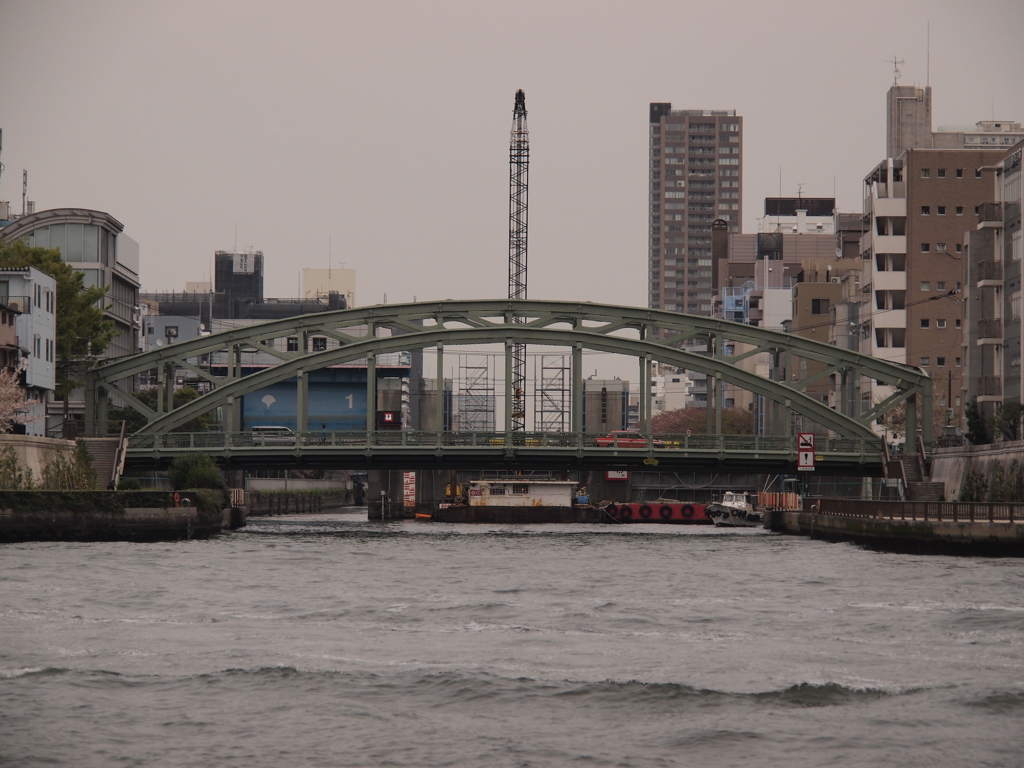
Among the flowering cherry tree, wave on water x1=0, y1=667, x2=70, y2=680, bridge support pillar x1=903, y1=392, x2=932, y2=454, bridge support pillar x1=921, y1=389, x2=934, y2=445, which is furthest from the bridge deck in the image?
wave on water x1=0, y1=667, x2=70, y2=680

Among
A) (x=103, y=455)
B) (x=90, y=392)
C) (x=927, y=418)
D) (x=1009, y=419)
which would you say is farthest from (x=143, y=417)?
(x=1009, y=419)

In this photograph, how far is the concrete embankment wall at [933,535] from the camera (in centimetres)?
4766

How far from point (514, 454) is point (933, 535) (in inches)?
1074

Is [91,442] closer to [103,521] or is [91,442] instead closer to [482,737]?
[103,521]

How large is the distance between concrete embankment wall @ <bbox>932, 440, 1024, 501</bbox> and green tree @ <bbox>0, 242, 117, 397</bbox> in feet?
142

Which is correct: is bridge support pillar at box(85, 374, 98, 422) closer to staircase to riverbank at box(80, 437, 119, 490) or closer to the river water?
staircase to riverbank at box(80, 437, 119, 490)

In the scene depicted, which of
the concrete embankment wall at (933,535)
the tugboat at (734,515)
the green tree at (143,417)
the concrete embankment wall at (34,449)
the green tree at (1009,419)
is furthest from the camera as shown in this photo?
the green tree at (143,417)

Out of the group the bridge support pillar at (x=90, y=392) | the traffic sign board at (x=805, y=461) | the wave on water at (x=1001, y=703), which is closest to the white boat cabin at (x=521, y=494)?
the bridge support pillar at (x=90, y=392)

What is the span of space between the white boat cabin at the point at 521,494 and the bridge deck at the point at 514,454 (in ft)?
75.8

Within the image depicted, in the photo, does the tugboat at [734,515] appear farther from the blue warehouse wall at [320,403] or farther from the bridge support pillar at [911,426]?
the blue warehouse wall at [320,403]

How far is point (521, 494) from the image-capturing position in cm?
10181

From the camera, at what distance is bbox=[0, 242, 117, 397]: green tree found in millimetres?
79688

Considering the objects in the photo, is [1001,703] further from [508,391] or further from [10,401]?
[508,391]

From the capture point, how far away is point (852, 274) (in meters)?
120
